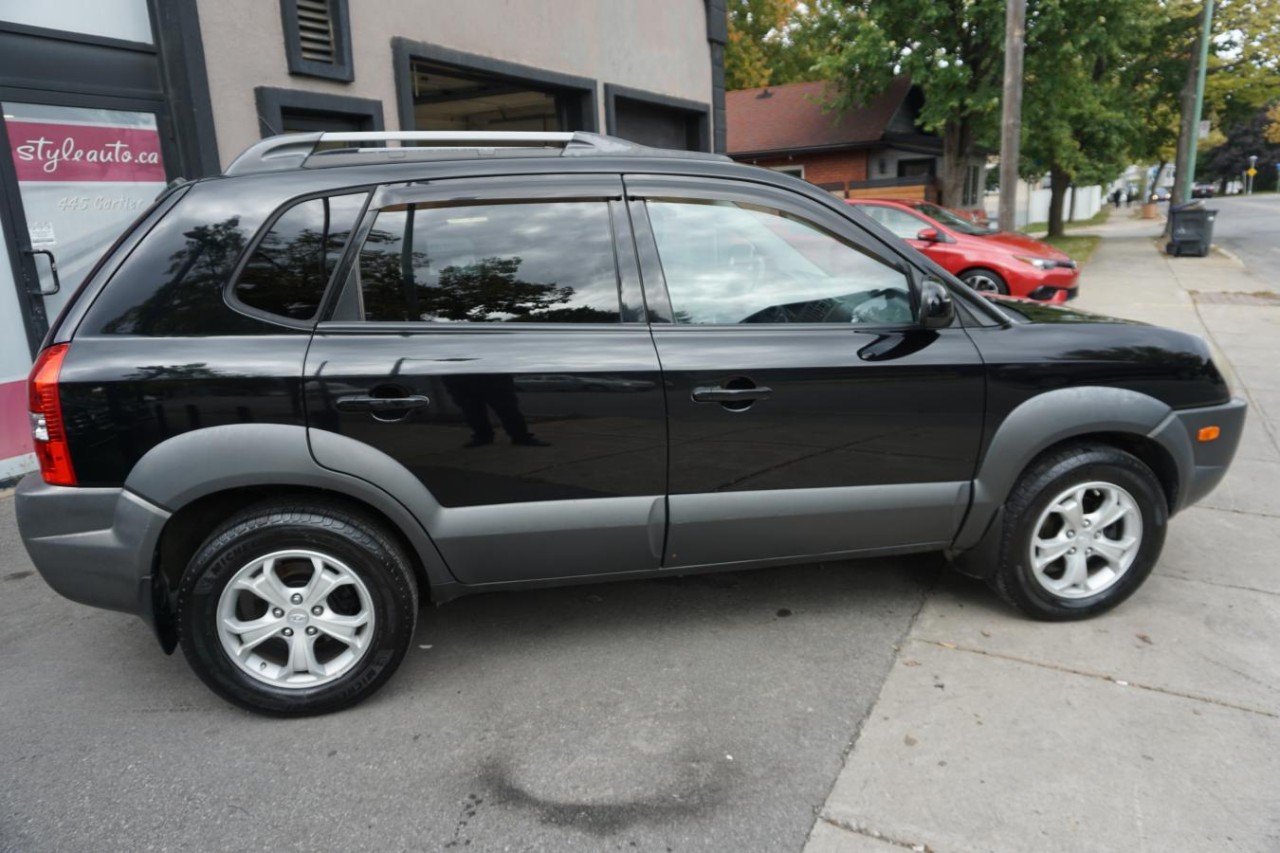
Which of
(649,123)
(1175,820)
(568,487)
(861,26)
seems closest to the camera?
(1175,820)

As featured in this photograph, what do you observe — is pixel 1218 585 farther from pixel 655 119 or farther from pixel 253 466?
pixel 655 119

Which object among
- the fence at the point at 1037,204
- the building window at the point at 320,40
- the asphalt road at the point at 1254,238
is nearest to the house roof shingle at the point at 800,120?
the fence at the point at 1037,204

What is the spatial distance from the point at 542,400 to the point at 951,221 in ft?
37.7

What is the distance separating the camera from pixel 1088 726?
275cm

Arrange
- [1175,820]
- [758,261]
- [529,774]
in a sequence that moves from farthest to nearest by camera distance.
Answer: [758,261] → [529,774] → [1175,820]

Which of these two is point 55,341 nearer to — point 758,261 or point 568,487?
point 568,487

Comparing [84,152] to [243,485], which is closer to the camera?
[243,485]

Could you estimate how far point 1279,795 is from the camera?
241 centimetres

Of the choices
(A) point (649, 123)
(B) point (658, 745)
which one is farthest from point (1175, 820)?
(A) point (649, 123)

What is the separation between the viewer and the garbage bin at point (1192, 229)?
60.8 feet

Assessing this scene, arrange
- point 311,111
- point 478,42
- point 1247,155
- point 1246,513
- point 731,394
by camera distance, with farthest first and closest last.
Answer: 1. point 1247,155
2. point 478,42
3. point 311,111
4. point 1246,513
5. point 731,394

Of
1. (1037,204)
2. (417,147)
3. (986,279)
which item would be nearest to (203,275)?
(417,147)

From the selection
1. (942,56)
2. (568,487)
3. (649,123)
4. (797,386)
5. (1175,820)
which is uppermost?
(942,56)

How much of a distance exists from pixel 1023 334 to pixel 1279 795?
5.32 ft
